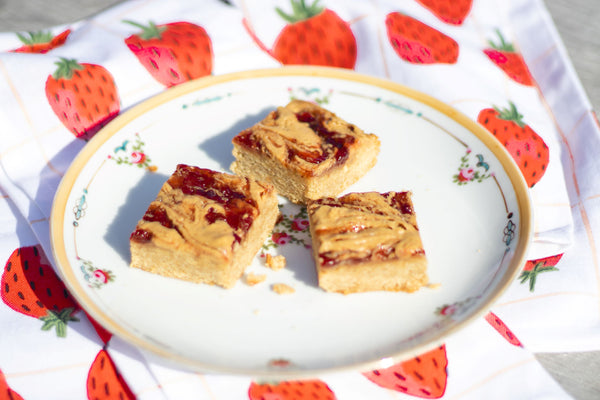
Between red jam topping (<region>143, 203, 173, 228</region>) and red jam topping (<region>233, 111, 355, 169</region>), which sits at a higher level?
red jam topping (<region>233, 111, 355, 169</region>)

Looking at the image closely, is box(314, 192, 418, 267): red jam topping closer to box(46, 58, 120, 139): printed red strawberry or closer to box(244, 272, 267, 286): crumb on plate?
box(244, 272, 267, 286): crumb on plate

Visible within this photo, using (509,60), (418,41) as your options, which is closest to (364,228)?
(418,41)

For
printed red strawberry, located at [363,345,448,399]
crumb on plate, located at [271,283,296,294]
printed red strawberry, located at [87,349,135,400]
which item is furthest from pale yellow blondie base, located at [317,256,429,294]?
printed red strawberry, located at [87,349,135,400]

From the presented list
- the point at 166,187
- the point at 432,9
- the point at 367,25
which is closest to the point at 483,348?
the point at 166,187

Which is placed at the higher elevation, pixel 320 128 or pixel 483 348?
pixel 320 128

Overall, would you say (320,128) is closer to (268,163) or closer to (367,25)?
(268,163)

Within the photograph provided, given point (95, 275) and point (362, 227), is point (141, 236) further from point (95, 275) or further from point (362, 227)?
point (362, 227)
